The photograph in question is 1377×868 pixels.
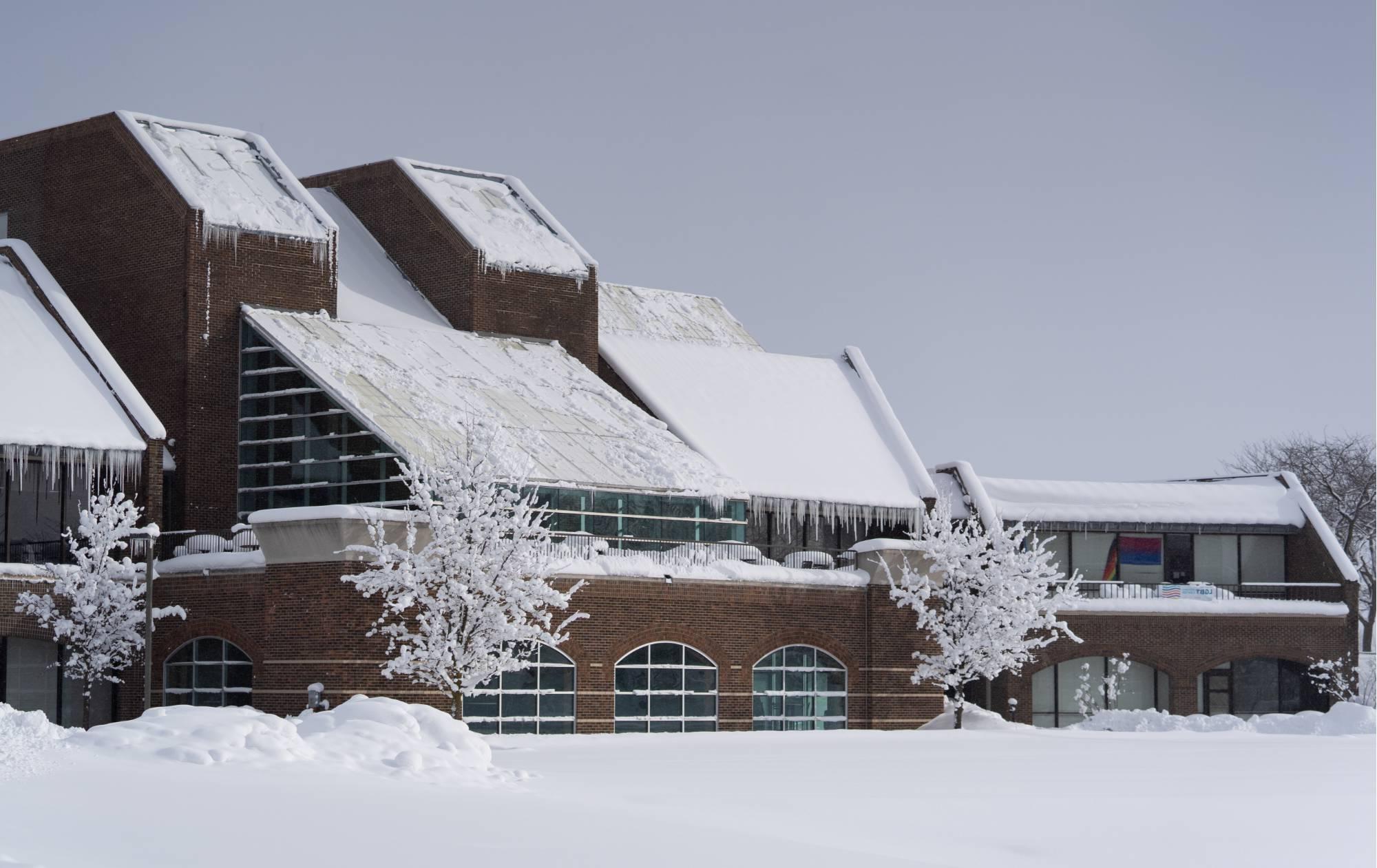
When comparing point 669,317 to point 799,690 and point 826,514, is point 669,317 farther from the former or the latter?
point 799,690

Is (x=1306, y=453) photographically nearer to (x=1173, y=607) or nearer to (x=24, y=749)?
(x=1173, y=607)

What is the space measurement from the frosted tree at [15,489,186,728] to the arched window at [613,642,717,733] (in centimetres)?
1005

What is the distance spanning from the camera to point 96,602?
43.6m

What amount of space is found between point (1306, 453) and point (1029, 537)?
41135 millimetres

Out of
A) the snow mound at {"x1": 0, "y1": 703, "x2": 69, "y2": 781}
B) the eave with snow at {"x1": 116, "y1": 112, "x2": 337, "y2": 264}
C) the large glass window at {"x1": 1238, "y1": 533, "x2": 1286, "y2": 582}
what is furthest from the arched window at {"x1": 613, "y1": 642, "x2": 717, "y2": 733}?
the large glass window at {"x1": 1238, "y1": 533, "x2": 1286, "y2": 582}

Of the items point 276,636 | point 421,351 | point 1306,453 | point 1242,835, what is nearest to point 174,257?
point 421,351

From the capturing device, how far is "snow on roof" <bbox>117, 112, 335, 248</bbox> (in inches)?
1930

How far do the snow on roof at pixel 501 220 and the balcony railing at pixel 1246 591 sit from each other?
18.1m

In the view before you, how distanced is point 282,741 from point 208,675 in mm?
20670

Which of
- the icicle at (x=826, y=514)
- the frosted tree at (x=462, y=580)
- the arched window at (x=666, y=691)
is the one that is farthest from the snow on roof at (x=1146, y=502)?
the frosted tree at (x=462, y=580)

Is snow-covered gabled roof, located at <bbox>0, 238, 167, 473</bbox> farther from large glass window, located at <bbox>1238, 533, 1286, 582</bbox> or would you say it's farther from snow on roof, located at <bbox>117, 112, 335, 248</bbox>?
large glass window, located at <bbox>1238, 533, 1286, 582</bbox>

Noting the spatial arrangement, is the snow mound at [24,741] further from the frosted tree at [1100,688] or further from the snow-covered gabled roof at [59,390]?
the frosted tree at [1100,688]

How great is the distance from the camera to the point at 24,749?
21.4 metres

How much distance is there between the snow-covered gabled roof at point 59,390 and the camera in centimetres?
4403
